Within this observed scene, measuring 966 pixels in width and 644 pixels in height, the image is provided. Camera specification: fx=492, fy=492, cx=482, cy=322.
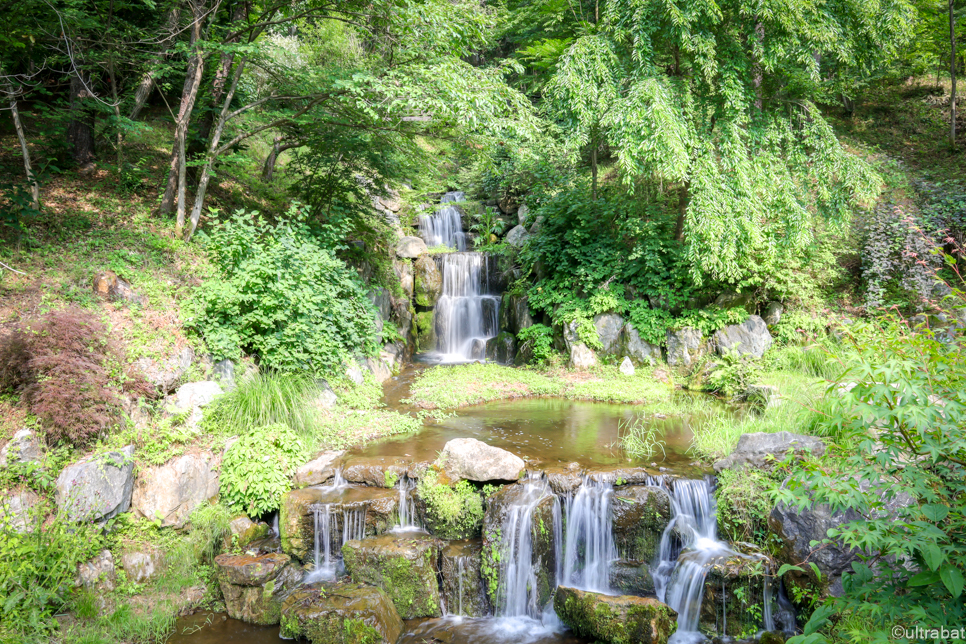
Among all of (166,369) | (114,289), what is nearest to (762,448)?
(166,369)

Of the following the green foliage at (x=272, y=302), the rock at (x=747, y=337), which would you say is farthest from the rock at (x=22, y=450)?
the rock at (x=747, y=337)

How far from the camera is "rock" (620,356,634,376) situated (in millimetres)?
10581

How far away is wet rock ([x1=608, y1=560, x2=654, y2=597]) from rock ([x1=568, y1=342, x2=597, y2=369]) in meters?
5.83

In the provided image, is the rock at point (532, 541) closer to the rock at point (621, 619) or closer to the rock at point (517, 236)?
the rock at point (621, 619)

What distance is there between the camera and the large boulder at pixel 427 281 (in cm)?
1334

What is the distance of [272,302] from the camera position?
720 cm

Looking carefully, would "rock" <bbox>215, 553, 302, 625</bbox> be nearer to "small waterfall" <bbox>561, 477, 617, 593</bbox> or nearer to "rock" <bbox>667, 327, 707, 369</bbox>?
"small waterfall" <bbox>561, 477, 617, 593</bbox>

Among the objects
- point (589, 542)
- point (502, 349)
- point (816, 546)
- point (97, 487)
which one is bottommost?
point (589, 542)

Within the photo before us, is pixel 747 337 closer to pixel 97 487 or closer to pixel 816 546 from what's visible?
pixel 816 546

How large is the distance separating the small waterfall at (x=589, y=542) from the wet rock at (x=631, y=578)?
0.07 meters

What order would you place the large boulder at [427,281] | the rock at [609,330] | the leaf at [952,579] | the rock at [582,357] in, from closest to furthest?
1. the leaf at [952,579]
2. the rock at [582,357]
3. the rock at [609,330]
4. the large boulder at [427,281]

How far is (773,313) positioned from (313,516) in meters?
9.51

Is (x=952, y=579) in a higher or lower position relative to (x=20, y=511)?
higher

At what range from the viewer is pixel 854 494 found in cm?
235
